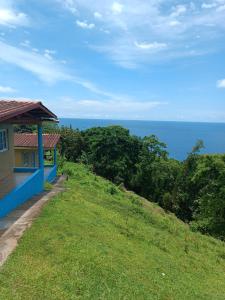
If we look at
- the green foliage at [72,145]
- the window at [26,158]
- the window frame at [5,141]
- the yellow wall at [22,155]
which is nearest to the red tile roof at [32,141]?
the yellow wall at [22,155]

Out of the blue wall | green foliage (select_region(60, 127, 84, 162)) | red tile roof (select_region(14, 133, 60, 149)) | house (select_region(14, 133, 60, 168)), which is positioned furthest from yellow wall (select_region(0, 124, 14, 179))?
green foliage (select_region(60, 127, 84, 162))

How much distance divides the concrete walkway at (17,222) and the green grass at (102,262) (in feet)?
0.89

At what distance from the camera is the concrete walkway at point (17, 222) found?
9.48m

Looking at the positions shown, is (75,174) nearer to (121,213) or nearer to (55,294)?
(121,213)

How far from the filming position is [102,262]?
9000 millimetres

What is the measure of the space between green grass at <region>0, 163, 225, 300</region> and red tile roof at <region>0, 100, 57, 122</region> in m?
3.58

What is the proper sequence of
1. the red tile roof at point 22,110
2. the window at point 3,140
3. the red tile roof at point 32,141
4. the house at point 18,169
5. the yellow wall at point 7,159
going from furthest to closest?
1. the red tile roof at point 32,141
2. the yellow wall at point 7,159
3. the window at point 3,140
4. the house at point 18,169
5. the red tile roof at point 22,110

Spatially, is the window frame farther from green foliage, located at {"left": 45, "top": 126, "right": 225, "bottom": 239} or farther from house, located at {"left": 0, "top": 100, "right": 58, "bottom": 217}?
green foliage, located at {"left": 45, "top": 126, "right": 225, "bottom": 239}

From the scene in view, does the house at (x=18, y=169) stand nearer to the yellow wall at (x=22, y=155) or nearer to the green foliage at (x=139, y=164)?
the yellow wall at (x=22, y=155)

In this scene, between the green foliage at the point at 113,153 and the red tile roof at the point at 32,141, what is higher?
the red tile roof at the point at 32,141

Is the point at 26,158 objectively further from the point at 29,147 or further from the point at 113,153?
the point at 113,153

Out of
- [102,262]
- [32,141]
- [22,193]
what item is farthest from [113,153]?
[102,262]

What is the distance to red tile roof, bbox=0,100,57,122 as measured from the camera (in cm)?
1102

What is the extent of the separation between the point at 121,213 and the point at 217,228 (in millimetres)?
12117
